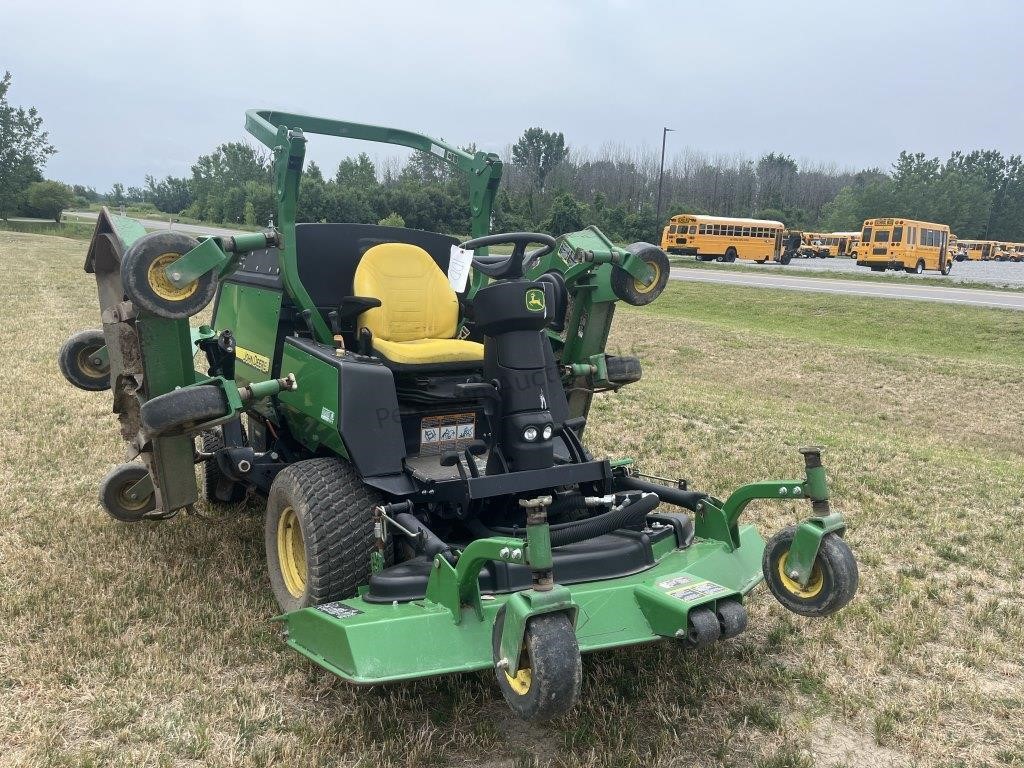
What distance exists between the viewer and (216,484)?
5102mm

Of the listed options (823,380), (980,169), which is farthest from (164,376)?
(980,169)

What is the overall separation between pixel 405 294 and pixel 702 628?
2.31 m

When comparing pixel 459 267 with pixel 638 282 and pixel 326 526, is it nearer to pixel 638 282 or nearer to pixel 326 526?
pixel 638 282

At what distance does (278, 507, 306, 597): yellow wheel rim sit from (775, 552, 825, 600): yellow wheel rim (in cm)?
200

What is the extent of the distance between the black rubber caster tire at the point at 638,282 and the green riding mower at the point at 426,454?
12 mm

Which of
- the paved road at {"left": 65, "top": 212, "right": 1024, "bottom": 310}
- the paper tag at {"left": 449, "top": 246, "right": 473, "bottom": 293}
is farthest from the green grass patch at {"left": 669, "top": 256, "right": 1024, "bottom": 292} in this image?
the paper tag at {"left": 449, "top": 246, "right": 473, "bottom": 293}

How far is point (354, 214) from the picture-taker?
7.78 metres

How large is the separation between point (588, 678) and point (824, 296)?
55.4 feet

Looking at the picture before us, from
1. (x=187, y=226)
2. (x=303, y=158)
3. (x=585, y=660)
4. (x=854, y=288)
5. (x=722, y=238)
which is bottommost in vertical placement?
(x=585, y=660)

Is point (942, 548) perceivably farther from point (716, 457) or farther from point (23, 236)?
point (23, 236)

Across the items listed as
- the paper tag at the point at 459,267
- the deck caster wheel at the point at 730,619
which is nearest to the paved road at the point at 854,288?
the paper tag at the point at 459,267

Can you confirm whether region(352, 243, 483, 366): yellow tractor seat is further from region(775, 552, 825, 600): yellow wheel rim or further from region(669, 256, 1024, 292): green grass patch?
region(669, 256, 1024, 292): green grass patch

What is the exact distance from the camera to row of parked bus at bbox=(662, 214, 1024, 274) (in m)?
30.8

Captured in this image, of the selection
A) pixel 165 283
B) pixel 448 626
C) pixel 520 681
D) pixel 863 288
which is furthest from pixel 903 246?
pixel 520 681
